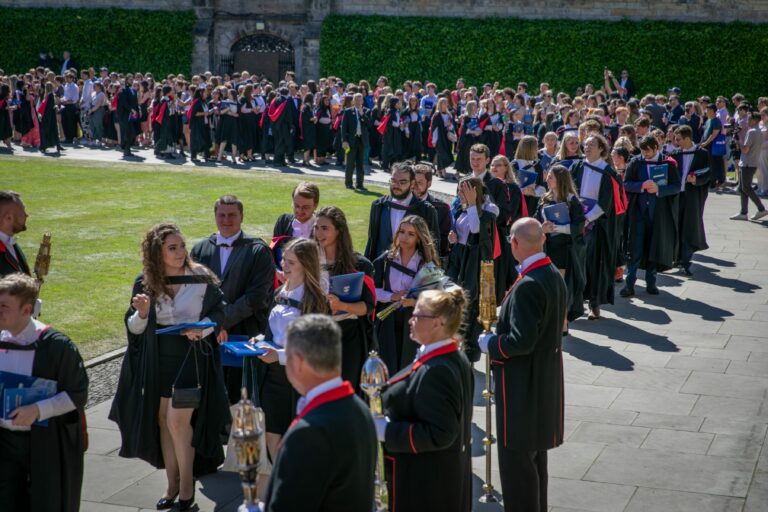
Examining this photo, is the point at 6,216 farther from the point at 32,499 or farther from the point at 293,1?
the point at 293,1

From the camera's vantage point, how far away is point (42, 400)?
5.53 metres

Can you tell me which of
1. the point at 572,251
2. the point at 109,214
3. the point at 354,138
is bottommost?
the point at 109,214

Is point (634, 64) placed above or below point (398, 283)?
above

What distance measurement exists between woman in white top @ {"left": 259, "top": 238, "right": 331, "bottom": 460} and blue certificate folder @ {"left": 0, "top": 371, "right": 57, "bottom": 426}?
1409 mm

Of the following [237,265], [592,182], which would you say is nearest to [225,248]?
[237,265]

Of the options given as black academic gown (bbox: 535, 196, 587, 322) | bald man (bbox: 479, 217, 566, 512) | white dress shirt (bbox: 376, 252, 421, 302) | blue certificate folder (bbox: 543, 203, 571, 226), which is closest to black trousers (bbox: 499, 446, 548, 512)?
bald man (bbox: 479, 217, 566, 512)

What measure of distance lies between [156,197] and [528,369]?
1454cm

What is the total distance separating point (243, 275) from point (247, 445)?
3.91 metres

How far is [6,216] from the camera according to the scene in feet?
25.1

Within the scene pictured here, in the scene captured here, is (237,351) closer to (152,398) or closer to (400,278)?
(152,398)

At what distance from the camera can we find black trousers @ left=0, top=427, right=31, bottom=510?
5605mm

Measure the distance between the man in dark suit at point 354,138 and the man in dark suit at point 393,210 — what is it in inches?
472

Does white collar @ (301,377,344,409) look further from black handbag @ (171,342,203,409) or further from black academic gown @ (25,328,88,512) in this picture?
black handbag @ (171,342,203,409)

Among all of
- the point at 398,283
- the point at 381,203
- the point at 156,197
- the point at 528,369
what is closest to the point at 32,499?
the point at 528,369
